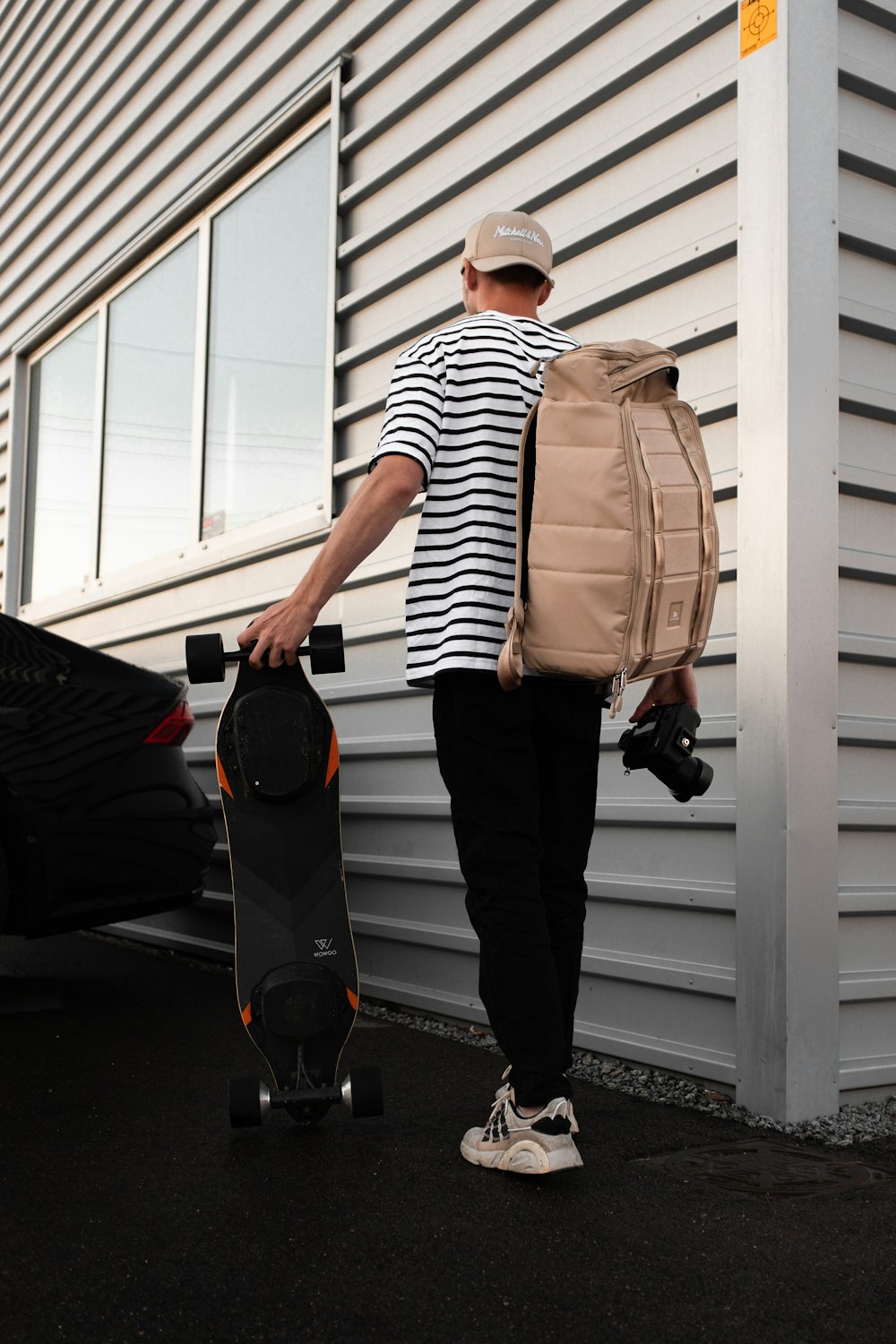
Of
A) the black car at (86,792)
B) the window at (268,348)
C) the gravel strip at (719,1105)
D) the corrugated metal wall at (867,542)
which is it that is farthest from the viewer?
the window at (268,348)

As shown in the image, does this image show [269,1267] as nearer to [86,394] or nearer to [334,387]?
[334,387]

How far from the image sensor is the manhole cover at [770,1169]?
7.78 feet

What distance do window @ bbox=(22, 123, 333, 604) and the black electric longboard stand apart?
214cm

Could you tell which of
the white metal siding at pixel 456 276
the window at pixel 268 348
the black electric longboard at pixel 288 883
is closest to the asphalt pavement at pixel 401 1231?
the black electric longboard at pixel 288 883

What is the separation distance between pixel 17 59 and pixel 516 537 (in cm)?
722

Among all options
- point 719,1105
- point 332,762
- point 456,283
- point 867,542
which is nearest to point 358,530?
point 332,762

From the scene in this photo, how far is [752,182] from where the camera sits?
3012 millimetres

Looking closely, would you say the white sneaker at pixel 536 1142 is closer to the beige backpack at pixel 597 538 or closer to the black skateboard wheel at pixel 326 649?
the beige backpack at pixel 597 538

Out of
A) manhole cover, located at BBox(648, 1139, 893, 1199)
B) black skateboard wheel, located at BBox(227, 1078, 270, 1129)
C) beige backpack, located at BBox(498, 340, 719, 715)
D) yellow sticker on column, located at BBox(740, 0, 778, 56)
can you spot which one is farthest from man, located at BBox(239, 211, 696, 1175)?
yellow sticker on column, located at BBox(740, 0, 778, 56)

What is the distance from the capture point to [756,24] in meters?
3.03

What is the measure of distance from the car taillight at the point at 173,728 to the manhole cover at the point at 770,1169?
215 centimetres

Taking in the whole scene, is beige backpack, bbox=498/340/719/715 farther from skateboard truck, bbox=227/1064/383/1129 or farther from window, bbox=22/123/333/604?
window, bbox=22/123/333/604

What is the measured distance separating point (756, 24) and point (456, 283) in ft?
4.37

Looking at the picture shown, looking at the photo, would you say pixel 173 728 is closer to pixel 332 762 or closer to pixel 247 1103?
pixel 332 762
